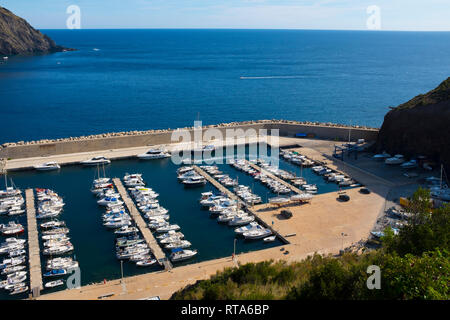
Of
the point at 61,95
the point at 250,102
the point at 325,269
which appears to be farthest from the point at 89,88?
the point at 325,269

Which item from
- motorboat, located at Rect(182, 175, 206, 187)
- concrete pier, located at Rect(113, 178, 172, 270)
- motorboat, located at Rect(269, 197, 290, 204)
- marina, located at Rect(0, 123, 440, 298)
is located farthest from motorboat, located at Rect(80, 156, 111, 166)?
motorboat, located at Rect(269, 197, 290, 204)

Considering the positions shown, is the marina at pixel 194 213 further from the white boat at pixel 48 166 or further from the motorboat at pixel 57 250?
the motorboat at pixel 57 250

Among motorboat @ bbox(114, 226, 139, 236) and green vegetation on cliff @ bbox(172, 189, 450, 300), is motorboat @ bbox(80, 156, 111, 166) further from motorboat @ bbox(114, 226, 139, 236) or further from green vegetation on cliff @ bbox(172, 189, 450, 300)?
green vegetation on cliff @ bbox(172, 189, 450, 300)

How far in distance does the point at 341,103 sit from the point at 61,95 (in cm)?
6240

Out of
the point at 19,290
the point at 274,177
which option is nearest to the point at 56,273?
the point at 19,290

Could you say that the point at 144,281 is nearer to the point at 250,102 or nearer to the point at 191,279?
the point at 191,279

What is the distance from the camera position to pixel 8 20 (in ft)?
548

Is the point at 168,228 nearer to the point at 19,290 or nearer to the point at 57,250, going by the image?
the point at 57,250

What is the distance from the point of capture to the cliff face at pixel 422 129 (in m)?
43.9

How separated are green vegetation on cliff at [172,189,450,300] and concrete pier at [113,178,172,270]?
25.6 ft

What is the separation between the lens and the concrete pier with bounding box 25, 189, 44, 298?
1001 inches

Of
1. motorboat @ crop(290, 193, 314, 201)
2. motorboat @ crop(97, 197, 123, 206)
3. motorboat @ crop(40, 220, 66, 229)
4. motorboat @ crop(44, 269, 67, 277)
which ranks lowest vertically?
motorboat @ crop(44, 269, 67, 277)

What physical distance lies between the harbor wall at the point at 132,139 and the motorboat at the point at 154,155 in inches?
142

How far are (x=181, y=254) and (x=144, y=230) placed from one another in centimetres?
458
